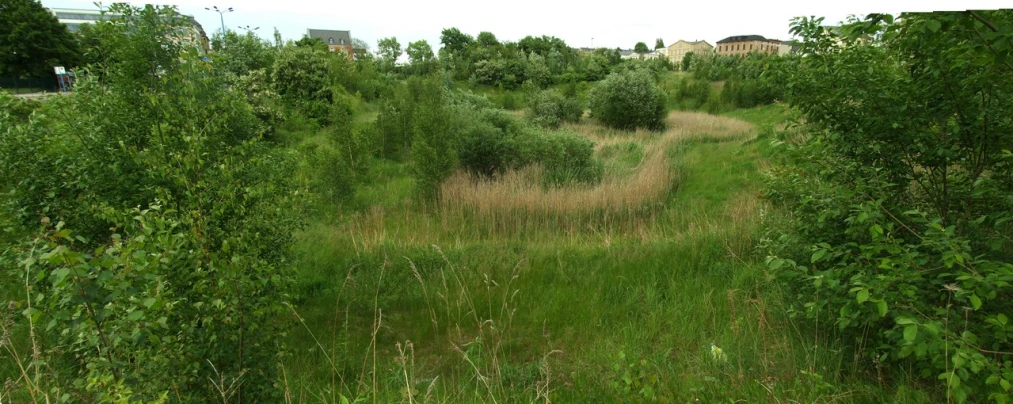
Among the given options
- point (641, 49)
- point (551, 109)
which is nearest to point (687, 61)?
point (641, 49)

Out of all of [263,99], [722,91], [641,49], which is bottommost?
[263,99]

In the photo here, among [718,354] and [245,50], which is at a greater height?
[245,50]

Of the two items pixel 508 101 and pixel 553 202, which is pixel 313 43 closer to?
pixel 508 101

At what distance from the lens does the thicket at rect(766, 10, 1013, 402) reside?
201 cm

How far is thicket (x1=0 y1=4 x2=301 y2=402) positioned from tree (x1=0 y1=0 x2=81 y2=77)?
33.1 meters

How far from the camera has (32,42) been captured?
27.8 metres

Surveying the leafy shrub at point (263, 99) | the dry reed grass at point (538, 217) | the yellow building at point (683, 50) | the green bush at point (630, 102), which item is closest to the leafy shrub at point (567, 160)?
the dry reed grass at point (538, 217)

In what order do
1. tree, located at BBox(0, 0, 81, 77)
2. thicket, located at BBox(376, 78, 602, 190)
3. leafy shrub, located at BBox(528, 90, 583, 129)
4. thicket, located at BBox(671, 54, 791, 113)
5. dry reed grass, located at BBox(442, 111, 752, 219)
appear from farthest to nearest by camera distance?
1. thicket, located at BBox(671, 54, 791, 113)
2. tree, located at BBox(0, 0, 81, 77)
3. leafy shrub, located at BBox(528, 90, 583, 129)
4. thicket, located at BBox(376, 78, 602, 190)
5. dry reed grass, located at BBox(442, 111, 752, 219)

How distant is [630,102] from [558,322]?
55.3 ft

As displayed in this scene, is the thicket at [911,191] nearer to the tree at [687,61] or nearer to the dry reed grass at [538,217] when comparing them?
the dry reed grass at [538,217]

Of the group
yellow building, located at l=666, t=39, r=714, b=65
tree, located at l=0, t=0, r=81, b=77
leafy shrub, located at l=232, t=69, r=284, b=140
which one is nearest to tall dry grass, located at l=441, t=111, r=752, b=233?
leafy shrub, located at l=232, t=69, r=284, b=140

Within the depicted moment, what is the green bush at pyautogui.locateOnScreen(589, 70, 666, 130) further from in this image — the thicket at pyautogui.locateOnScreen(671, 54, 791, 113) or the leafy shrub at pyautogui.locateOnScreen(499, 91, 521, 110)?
the thicket at pyautogui.locateOnScreen(671, 54, 791, 113)

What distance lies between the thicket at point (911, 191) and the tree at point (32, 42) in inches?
1481

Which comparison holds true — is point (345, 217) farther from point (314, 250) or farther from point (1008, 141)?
point (1008, 141)
